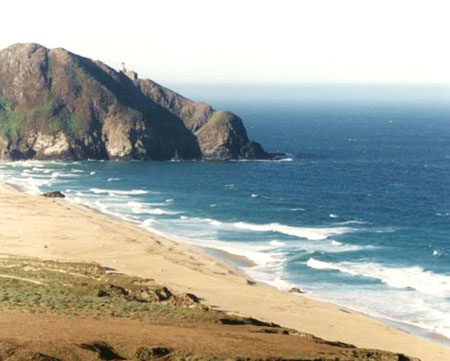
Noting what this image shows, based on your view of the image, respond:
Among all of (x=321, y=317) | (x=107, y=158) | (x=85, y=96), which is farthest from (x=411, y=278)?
(x=85, y=96)

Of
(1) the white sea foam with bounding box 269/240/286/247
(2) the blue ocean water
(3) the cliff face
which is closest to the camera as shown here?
(2) the blue ocean water

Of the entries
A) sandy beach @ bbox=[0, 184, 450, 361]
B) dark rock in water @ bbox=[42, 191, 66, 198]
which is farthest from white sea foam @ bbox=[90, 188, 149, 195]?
sandy beach @ bbox=[0, 184, 450, 361]

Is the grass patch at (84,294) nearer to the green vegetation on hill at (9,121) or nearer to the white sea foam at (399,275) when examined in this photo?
the white sea foam at (399,275)

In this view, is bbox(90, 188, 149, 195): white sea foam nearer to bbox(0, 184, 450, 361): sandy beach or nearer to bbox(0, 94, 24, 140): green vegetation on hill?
bbox(0, 184, 450, 361): sandy beach

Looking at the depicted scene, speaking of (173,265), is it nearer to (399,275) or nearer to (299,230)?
(399,275)

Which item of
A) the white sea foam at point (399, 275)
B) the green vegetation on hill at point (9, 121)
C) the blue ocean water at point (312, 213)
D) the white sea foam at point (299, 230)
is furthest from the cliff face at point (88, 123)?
the white sea foam at point (399, 275)

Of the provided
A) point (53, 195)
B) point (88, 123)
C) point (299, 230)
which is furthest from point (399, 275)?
point (88, 123)

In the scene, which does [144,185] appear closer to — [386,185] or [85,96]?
[386,185]
